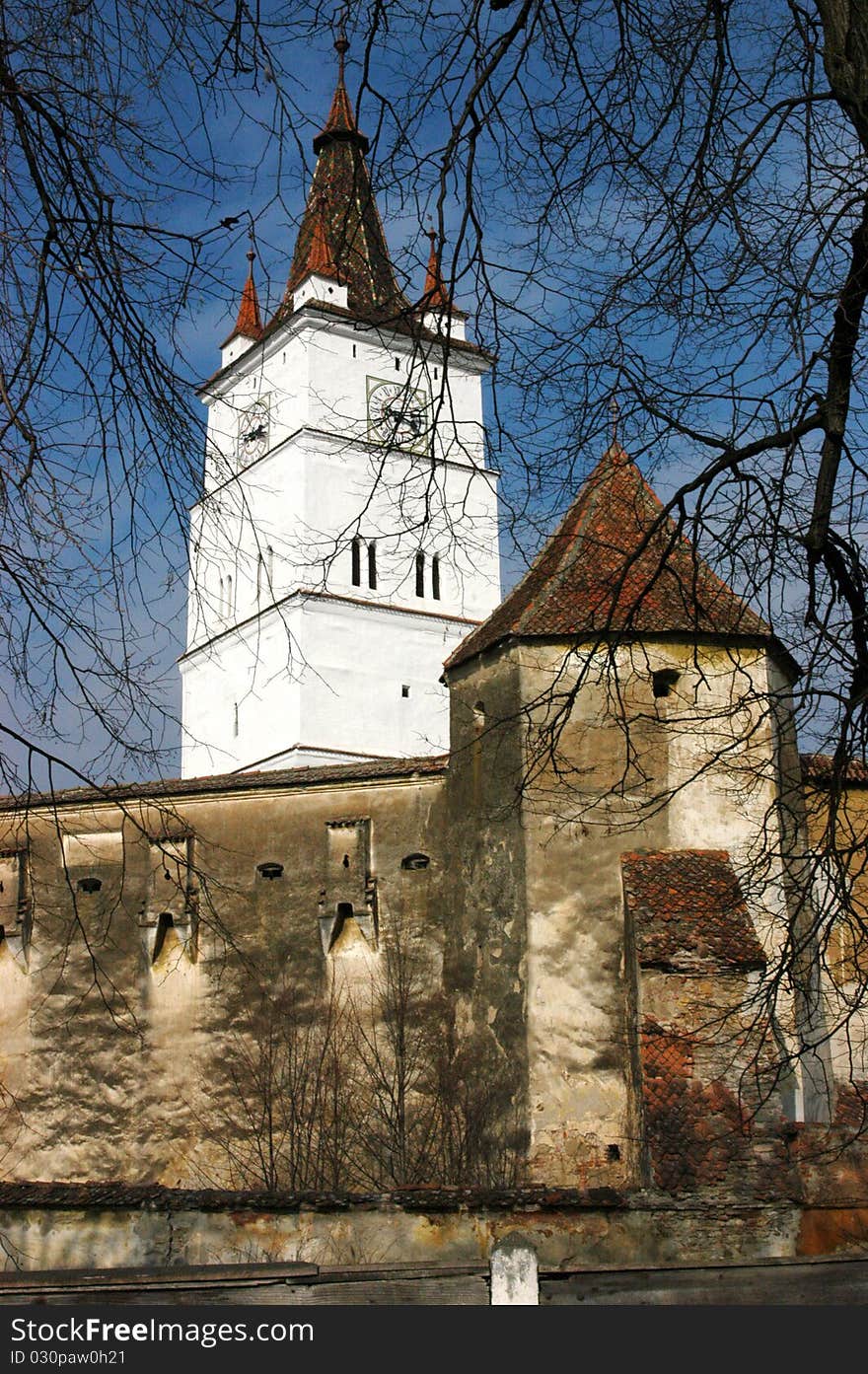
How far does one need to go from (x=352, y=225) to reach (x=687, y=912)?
9250 mm

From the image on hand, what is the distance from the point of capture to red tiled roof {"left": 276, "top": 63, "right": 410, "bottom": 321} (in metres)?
5.51

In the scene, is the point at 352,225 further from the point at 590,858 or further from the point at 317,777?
the point at 317,777

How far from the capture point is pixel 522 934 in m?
14.8

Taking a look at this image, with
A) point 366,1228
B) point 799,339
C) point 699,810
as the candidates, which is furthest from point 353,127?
point 699,810

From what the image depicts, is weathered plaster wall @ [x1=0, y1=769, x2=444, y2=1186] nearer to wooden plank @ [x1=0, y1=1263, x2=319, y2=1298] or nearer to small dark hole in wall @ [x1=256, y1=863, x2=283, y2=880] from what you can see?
small dark hole in wall @ [x1=256, y1=863, x2=283, y2=880]

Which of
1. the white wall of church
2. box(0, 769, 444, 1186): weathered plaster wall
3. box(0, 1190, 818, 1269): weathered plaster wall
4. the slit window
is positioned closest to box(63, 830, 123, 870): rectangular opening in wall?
box(0, 769, 444, 1186): weathered plaster wall

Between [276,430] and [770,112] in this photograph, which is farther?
[276,430]

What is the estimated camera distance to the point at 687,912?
13680 millimetres

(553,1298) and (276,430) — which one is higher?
(276,430)

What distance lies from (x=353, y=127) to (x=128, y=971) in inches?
495

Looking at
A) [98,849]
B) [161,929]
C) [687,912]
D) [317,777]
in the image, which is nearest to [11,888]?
[98,849]

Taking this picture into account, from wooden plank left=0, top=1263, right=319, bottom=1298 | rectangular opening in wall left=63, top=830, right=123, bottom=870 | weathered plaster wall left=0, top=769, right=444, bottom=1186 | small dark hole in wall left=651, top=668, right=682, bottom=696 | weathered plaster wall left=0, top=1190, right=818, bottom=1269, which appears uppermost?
small dark hole in wall left=651, top=668, right=682, bottom=696

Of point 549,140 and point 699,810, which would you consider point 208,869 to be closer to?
point 699,810

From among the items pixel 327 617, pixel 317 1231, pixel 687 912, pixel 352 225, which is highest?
pixel 327 617
